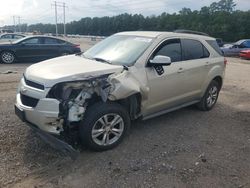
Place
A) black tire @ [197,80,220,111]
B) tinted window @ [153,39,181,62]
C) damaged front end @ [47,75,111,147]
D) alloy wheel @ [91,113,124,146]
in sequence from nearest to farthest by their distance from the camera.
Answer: damaged front end @ [47,75,111,147], alloy wheel @ [91,113,124,146], tinted window @ [153,39,181,62], black tire @ [197,80,220,111]

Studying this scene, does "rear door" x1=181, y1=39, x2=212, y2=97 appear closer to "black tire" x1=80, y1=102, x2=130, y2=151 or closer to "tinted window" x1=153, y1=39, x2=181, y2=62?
"tinted window" x1=153, y1=39, x2=181, y2=62

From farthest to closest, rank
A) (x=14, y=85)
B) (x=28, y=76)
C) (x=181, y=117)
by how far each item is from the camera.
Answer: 1. (x=14, y=85)
2. (x=181, y=117)
3. (x=28, y=76)

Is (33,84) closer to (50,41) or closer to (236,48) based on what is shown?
(50,41)

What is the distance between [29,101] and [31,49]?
35.7 ft

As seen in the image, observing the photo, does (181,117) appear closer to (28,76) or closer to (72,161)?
(72,161)

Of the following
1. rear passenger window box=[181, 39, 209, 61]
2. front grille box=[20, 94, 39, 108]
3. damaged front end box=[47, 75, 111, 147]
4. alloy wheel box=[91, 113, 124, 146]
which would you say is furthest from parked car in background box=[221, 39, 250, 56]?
front grille box=[20, 94, 39, 108]

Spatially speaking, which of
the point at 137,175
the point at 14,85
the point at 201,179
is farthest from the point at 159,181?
the point at 14,85

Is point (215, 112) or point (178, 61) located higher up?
point (178, 61)

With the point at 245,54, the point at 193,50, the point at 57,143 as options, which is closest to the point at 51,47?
the point at 193,50

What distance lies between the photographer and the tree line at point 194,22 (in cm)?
4938

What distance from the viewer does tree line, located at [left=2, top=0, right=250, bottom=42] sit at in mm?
A: 49375

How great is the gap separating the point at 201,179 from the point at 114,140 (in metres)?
1.43

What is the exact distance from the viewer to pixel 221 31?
49.4 metres

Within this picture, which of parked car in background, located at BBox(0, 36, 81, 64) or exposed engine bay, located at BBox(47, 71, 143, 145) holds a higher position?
exposed engine bay, located at BBox(47, 71, 143, 145)
